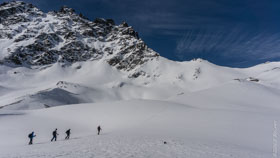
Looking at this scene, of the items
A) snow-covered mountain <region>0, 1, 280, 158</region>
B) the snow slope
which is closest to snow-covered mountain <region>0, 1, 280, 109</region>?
snow-covered mountain <region>0, 1, 280, 158</region>

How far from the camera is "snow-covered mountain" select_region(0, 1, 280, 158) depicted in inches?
531

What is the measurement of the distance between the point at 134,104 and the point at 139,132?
1850 centimetres

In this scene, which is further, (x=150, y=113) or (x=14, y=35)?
(x=14, y=35)

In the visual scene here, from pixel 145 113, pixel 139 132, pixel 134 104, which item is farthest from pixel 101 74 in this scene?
pixel 139 132

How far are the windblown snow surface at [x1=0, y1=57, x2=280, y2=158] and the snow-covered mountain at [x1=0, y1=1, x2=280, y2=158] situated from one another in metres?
0.11

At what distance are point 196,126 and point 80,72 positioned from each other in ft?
569

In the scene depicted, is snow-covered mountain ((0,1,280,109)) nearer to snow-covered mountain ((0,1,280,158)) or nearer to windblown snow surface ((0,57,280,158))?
snow-covered mountain ((0,1,280,158))

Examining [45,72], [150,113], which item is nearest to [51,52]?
[45,72]

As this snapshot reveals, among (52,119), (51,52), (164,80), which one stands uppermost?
(51,52)

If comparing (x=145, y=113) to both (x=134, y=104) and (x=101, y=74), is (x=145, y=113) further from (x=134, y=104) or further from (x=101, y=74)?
(x=101, y=74)

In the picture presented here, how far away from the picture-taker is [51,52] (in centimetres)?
19362

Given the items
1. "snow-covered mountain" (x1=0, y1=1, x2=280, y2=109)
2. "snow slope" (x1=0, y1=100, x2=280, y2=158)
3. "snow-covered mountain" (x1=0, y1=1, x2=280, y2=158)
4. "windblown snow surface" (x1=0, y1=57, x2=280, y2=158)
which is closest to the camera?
"snow slope" (x1=0, y1=100, x2=280, y2=158)

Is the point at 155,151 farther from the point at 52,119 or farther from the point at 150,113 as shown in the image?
the point at 52,119

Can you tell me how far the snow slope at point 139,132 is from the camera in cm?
1145
